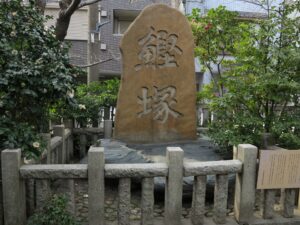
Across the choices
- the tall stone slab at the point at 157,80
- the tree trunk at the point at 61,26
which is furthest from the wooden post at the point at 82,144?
the tree trunk at the point at 61,26

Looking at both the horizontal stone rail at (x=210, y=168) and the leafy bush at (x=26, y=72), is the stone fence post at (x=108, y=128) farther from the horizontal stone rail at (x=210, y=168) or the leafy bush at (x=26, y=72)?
the horizontal stone rail at (x=210, y=168)

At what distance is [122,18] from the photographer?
1364cm

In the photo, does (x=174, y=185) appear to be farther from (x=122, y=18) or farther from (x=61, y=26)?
(x=122, y=18)

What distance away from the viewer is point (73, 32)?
12.7 meters

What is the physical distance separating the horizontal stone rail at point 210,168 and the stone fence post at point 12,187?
1723 millimetres

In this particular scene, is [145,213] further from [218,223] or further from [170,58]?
[170,58]

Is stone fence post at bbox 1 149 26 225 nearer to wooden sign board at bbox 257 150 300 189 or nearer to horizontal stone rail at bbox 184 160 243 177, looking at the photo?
horizontal stone rail at bbox 184 160 243 177

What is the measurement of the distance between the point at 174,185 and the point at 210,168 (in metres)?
0.44

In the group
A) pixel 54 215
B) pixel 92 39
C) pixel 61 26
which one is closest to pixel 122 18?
pixel 92 39

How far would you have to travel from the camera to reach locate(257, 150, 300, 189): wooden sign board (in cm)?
334

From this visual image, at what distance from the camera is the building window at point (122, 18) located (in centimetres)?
1304

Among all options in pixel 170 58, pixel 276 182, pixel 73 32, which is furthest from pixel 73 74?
pixel 73 32

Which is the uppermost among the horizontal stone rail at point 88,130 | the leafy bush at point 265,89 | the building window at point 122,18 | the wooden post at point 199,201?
the building window at point 122,18

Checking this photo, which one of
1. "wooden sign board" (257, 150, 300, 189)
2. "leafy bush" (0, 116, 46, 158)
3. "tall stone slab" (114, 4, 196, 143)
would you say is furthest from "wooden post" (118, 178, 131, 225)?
"tall stone slab" (114, 4, 196, 143)
